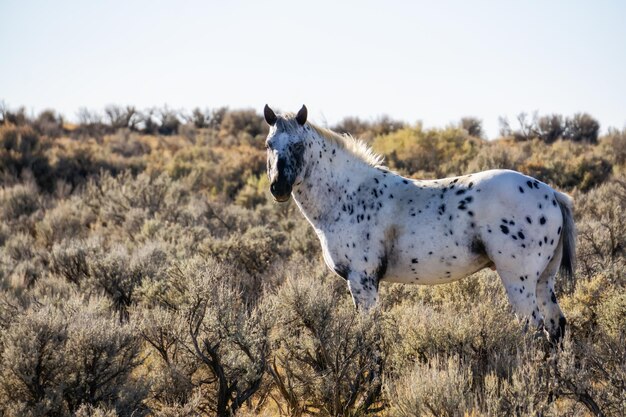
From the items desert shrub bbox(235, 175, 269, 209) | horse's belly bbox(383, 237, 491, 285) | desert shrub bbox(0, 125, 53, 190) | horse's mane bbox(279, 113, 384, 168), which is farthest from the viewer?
desert shrub bbox(0, 125, 53, 190)

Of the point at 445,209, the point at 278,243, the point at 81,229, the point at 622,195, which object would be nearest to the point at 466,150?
the point at 622,195

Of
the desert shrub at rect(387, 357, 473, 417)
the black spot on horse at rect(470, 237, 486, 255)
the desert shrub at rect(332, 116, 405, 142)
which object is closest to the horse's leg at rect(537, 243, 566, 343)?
the black spot on horse at rect(470, 237, 486, 255)

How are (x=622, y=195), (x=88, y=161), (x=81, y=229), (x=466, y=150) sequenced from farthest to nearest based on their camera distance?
(x=88, y=161) → (x=466, y=150) → (x=81, y=229) → (x=622, y=195)

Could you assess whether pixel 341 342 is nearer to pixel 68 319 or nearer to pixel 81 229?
pixel 68 319

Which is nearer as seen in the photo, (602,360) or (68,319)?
(602,360)

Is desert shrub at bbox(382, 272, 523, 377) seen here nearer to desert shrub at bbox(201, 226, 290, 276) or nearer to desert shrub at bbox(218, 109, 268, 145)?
desert shrub at bbox(201, 226, 290, 276)

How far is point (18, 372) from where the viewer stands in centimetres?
389

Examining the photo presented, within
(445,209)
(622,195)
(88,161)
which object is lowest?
(88,161)

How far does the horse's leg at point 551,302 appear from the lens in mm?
4809

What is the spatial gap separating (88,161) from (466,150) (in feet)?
43.1

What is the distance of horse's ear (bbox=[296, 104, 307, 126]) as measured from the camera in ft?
16.9

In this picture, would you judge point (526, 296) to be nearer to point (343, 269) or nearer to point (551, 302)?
point (551, 302)

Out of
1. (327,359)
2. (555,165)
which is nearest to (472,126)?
(555,165)

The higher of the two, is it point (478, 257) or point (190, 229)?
point (478, 257)
